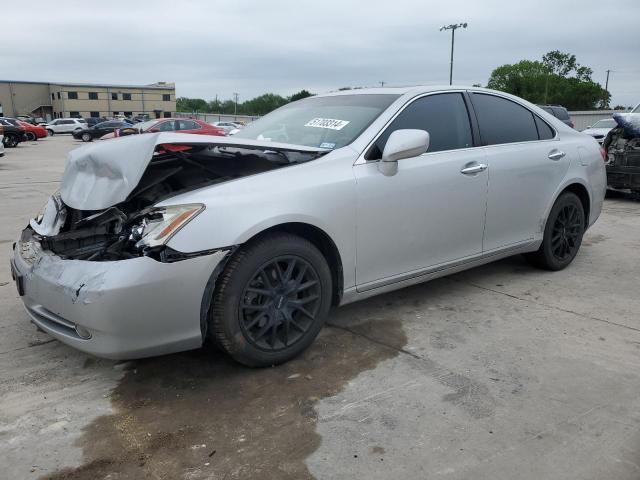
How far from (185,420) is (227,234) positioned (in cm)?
90

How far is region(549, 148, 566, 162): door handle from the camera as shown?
451cm

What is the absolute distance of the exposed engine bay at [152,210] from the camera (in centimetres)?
262

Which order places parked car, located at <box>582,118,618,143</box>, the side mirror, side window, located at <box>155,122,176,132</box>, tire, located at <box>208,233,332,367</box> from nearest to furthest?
tire, located at <box>208,233,332,367</box> → the side mirror → parked car, located at <box>582,118,618,143</box> → side window, located at <box>155,122,176,132</box>

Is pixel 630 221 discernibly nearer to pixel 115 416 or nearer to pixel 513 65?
pixel 115 416

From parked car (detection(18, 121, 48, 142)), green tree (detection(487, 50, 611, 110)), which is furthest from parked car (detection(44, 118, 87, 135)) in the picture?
green tree (detection(487, 50, 611, 110))

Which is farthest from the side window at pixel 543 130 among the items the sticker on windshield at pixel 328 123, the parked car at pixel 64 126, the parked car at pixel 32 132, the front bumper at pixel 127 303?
the parked car at pixel 64 126

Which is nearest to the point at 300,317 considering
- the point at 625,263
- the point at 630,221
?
the point at 625,263

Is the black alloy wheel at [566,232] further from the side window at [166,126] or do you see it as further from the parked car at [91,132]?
the parked car at [91,132]

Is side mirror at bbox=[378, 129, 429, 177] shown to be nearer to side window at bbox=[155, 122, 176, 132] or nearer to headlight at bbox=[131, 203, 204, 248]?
headlight at bbox=[131, 203, 204, 248]

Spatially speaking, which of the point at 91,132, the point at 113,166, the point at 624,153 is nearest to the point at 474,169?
the point at 113,166

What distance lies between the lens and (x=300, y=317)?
3.11 m

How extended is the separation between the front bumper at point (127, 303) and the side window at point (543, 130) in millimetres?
3164

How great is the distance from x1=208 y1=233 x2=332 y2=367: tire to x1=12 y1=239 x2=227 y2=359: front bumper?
0.12 metres

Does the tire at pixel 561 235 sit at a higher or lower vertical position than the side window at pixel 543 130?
lower
